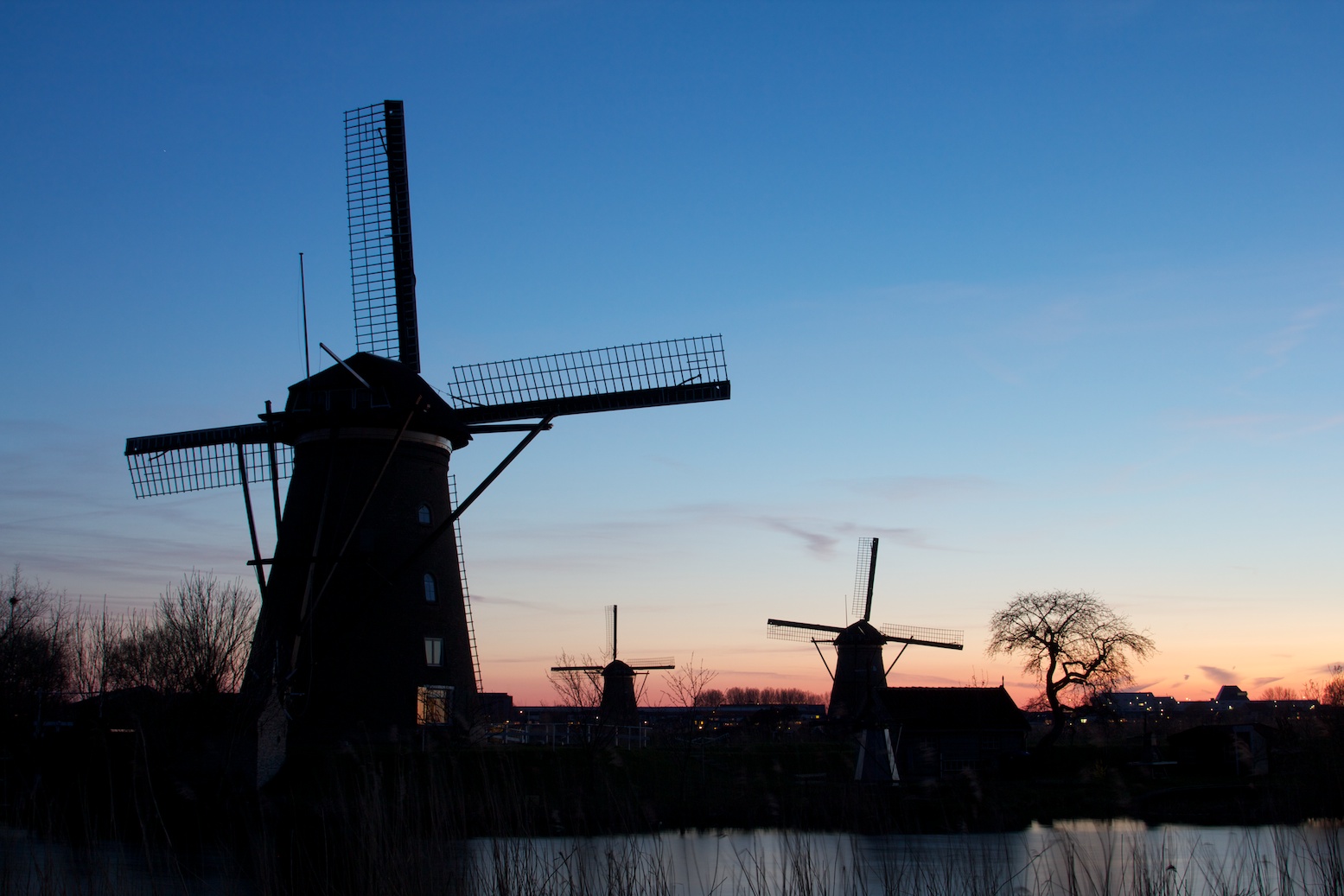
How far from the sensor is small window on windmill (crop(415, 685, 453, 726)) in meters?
22.4

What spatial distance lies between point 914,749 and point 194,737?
76.2 ft

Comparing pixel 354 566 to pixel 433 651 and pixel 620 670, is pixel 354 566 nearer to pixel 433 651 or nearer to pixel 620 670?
pixel 433 651

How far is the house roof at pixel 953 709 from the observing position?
3684 centimetres

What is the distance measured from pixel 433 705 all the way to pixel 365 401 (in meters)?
6.22

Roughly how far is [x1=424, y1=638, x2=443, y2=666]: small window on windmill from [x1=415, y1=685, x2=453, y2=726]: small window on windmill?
0.48 m

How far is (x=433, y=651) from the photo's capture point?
2295cm

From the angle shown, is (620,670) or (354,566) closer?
(354,566)

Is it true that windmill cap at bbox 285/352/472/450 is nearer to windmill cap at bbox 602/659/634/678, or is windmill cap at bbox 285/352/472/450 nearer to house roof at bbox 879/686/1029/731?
house roof at bbox 879/686/1029/731

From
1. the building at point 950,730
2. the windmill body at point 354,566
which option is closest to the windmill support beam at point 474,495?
the windmill body at point 354,566

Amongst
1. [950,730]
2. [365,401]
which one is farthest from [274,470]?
[950,730]

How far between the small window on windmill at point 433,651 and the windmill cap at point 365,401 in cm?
420

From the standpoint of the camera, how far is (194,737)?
829 inches

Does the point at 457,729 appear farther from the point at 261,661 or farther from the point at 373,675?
the point at 261,661

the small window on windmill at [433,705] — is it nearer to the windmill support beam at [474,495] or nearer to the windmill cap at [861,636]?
the windmill support beam at [474,495]
